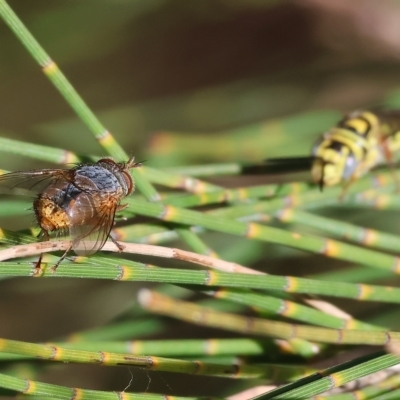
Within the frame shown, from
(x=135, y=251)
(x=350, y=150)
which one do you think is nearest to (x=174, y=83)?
(x=350, y=150)

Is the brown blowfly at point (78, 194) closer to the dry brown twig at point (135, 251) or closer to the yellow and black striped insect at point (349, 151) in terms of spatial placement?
the dry brown twig at point (135, 251)

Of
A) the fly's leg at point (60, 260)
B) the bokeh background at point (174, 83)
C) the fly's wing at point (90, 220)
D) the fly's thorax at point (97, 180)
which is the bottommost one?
the fly's leg at point (60, 260)

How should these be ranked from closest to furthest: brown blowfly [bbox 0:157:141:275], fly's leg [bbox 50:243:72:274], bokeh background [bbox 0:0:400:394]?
fly's leg [bbox 50:243:72:274]
brown blowfly [bbox 0:157:141:275]
bokeh background [bbox 0:0:400:394]

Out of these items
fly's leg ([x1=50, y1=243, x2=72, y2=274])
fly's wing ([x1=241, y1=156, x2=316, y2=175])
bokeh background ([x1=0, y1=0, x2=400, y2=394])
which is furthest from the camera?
bokeh background ([x1=0, y1=0, x2=400, y2=394])

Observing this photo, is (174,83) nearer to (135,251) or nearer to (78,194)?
(78,194)

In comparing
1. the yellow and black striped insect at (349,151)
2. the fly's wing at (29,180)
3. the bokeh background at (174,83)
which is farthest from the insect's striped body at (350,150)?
the fly's wing at (29,180)

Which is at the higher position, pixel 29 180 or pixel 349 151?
pixel 349 151

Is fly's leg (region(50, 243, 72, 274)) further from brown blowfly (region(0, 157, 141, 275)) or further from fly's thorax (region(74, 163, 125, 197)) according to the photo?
fly's thorax (region(74, 163, 125, 197))

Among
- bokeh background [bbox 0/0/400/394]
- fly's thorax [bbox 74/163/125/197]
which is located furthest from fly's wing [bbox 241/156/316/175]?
fly's thorax [bbox 74/163/125/197]
